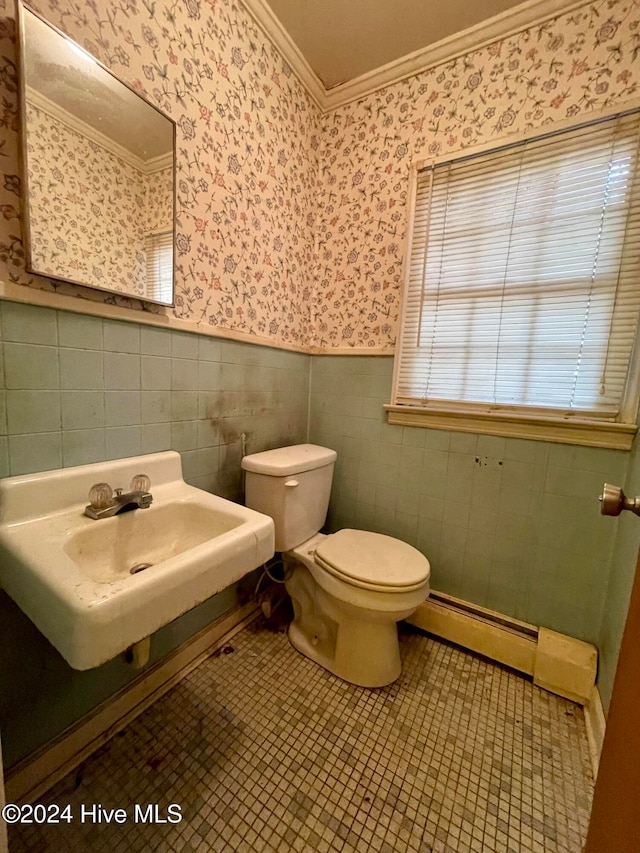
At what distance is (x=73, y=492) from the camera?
2.72 ft

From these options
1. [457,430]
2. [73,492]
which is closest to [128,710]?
[73,492]

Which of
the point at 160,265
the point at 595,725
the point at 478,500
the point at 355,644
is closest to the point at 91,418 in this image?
the point at 160,265

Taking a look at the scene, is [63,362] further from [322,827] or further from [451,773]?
[451,773]

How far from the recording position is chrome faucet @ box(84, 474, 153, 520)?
81 cm

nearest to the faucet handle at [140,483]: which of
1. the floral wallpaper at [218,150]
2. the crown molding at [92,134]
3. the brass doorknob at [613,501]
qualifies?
the floral wallpaper at [218,150]

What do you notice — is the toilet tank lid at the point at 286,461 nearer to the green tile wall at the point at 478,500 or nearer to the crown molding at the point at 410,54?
the green tile wall at the point at 478,500

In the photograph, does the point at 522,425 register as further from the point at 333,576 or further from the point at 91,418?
the point at 91,418

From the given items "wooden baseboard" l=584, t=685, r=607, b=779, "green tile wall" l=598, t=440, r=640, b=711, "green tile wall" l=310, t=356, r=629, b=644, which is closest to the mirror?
"green tile wall" l=310, t=356, r=629, b=644

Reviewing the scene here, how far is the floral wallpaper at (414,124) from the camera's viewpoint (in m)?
1.08

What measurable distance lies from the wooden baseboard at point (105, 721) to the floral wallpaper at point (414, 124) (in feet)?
4.71

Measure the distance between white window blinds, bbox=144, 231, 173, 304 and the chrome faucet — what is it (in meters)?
0.56

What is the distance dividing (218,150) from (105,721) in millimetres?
1887

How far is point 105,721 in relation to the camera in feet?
3.19

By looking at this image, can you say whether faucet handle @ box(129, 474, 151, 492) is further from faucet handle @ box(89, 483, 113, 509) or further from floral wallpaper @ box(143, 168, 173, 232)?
floral wallpaper @ box(143, 168, 173, 232)
